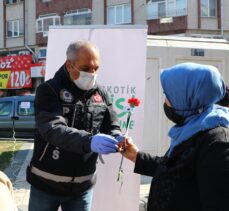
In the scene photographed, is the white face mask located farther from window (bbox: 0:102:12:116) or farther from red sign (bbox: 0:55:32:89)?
red sign (bbox: 0:55:32:89)

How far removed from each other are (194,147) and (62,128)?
928 millimetres

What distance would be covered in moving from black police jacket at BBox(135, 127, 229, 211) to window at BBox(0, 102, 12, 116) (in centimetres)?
1239

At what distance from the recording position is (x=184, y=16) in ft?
79.5

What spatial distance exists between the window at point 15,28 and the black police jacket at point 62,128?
27930 mm

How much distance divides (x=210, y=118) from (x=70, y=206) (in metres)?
1.29

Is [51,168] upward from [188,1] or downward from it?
downward

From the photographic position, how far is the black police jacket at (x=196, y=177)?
1.71 meters

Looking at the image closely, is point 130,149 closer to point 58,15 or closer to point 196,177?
point 196,177

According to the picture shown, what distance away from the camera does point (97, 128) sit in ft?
9.16

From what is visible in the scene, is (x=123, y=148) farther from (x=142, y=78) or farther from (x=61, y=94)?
(x=142, y=78)

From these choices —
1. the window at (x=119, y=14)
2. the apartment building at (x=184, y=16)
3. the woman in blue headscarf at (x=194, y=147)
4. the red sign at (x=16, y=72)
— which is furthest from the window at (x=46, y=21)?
the woman in blue headscarf at (x=194, y=147)

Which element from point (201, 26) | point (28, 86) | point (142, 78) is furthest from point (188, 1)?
point (142, 78)

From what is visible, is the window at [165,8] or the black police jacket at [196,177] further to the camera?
the window at [165,8]

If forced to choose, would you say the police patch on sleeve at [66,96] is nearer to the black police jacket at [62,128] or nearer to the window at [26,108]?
the black police jacket at [62,128]
